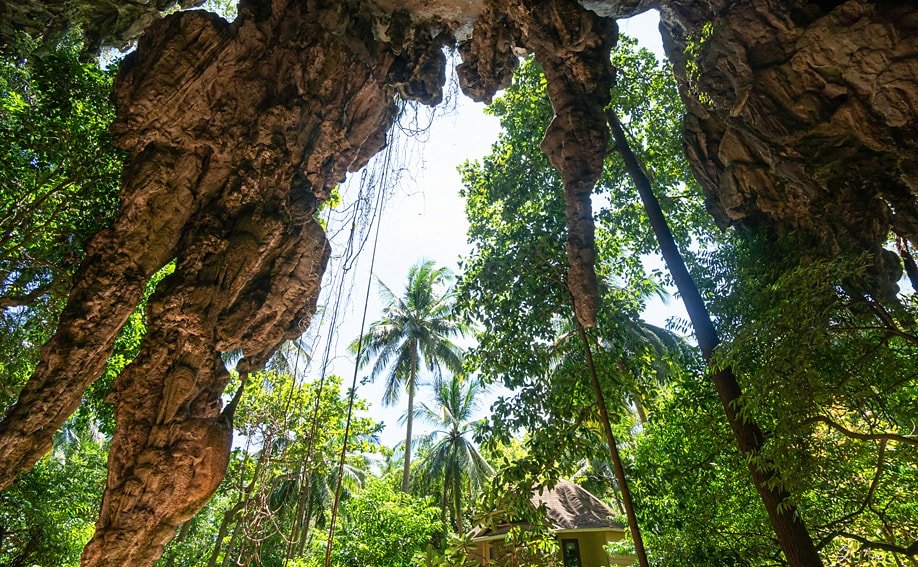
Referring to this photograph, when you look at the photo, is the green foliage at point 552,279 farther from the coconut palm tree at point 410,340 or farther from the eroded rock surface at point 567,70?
the coconut palm tree at point 410,340

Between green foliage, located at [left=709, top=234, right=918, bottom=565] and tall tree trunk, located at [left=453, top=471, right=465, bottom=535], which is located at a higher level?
tall tree trunk, located at [left=453, top=471, right=465, bottom=535]

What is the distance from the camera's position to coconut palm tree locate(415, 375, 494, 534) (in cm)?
1566

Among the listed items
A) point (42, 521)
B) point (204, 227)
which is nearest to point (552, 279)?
point (204, 227)

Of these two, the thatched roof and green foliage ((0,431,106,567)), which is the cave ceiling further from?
the thatched roof

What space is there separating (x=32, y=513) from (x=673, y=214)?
11390 mm

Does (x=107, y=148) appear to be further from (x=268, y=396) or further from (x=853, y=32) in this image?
(x=853, y=32)

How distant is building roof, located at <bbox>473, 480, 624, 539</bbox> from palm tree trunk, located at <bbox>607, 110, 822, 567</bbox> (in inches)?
265

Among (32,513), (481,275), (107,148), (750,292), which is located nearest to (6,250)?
(107,148)

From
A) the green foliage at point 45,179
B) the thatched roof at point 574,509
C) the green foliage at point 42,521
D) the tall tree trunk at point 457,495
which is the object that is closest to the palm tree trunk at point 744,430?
the green foliage at point 45,179

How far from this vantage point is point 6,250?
5.21 m

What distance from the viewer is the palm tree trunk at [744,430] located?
376cm

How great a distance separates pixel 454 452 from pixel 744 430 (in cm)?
1296

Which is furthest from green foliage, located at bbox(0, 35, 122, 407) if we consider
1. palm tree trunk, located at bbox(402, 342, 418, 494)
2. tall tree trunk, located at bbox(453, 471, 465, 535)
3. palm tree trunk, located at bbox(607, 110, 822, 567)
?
tall tree trunk, located at bbox(453, 471, 465, 535)

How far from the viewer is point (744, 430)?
4320mm
